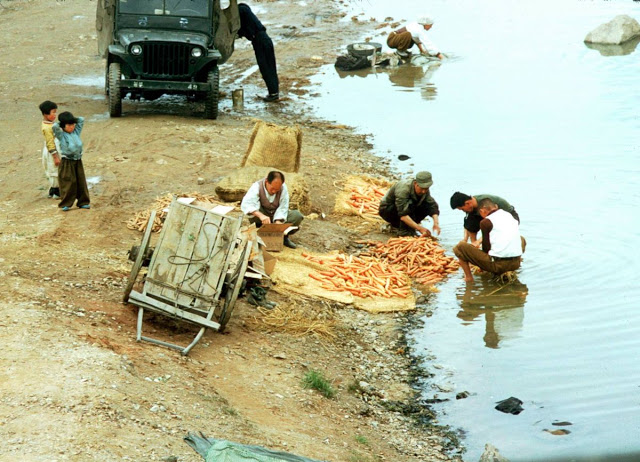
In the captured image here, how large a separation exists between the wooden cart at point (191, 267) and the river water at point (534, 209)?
2.31 m

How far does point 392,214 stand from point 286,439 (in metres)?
6.20

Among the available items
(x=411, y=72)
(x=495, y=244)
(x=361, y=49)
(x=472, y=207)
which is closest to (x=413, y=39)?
(x=411, y=72)

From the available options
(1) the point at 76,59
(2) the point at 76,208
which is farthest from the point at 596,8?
(2) the point at 76,208

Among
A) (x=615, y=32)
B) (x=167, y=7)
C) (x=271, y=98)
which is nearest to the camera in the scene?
(x=167, y=7)

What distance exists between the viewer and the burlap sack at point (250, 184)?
12.5m

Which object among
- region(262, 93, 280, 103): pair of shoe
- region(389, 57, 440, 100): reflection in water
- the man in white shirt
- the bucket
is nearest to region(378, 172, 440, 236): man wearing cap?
the man in white shirt

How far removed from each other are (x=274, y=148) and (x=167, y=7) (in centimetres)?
496

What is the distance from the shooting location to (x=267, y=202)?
11.0m

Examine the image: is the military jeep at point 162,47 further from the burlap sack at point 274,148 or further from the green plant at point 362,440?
the green plant at point 362,440

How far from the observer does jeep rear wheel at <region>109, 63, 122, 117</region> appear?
1655cm

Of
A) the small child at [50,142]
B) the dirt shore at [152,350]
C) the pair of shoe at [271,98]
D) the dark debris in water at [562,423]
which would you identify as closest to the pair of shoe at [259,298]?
the dirt shore at [152,350]

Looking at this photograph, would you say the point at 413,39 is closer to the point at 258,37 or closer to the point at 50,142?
the point at 258,37

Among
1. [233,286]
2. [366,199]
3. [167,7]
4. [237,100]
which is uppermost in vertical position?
[167,7]

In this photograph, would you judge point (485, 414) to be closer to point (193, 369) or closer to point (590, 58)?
point (193, 369)
